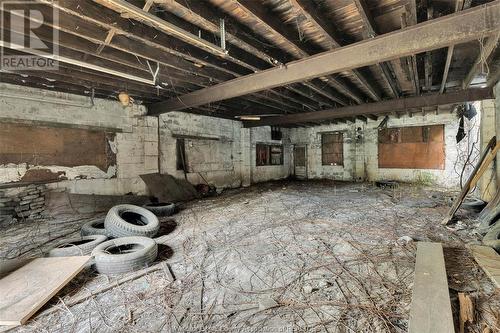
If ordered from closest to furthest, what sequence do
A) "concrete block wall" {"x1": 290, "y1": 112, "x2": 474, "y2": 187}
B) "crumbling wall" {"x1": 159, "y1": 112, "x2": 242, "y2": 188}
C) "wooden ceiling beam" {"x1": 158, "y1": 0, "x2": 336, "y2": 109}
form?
"wooden ceiling beam" {"x1": 158, "y1": 0, "x2": 336, "y2": 109}
"crumbling wall" {"x1": 159, "y1": 112, "x2": 242, "y2": 188}
"concrete block wall" {"x1": 290, "y1": 112, "x2": 474, "y2": 187}

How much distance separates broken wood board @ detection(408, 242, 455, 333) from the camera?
1.56m

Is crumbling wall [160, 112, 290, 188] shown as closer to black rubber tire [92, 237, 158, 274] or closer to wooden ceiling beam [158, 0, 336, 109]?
black rubber tire [92, 237, 158, 274]

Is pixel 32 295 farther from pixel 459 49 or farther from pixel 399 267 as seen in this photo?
pixel 459 49

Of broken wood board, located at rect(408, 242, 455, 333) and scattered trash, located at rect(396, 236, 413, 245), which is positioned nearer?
broken wood board, located at rect(408, 242, 455, 333)

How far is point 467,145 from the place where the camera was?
7438 millimetres

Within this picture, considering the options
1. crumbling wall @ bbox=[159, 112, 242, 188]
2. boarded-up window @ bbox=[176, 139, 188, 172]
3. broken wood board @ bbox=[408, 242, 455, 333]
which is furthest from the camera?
boarded-up window @ bbox=[176, 139, 188, 172]

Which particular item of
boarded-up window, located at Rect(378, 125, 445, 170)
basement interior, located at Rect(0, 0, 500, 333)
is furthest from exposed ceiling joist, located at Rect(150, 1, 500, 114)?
boarded-up window, located at Rect(378, 125, 445, 170)

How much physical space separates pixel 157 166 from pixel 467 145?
9509 millimetres

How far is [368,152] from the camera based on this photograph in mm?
9883

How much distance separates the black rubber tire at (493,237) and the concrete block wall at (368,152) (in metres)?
6.05

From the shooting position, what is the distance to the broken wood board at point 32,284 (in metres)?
1.85

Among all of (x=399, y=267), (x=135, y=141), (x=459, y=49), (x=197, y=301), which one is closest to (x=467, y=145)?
(x=459, y=49)

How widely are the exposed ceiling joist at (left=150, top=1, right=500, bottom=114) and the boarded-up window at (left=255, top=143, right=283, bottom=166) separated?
6.10m

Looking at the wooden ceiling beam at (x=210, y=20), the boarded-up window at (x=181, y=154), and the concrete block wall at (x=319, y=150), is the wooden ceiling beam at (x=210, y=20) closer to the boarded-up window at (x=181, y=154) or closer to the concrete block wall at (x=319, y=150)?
the boarded-up window at (x=181, y=154)
